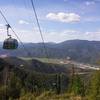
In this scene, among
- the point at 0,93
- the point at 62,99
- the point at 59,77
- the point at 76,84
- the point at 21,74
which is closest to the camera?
the point at 62,99

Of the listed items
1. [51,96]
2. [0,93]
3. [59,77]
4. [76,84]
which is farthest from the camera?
[59,77]

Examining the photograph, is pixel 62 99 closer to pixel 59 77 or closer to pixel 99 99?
pixel 99 99

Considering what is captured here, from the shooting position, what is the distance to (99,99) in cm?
3744

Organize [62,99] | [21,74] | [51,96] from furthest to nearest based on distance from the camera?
[21,74] < [51,96] < [62,99]

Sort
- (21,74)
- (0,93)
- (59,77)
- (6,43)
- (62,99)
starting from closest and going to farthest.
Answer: (6,43) → (62,99) → (0,93) → (59,77) → (21,74)

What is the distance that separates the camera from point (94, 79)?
3972 cm

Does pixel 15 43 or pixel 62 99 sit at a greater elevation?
pixel 15 43

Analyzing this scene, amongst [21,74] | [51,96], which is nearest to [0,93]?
[51,96]

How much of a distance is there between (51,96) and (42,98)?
1341 millimetres

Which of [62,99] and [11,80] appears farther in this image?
[11,80]

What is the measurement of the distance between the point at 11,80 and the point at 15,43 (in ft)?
141

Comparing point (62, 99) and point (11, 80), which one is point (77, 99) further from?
point (11, 80)

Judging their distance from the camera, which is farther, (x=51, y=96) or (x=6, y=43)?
(x=51, y=96)

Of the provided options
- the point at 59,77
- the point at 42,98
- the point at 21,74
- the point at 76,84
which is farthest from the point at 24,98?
the point at 21,74
